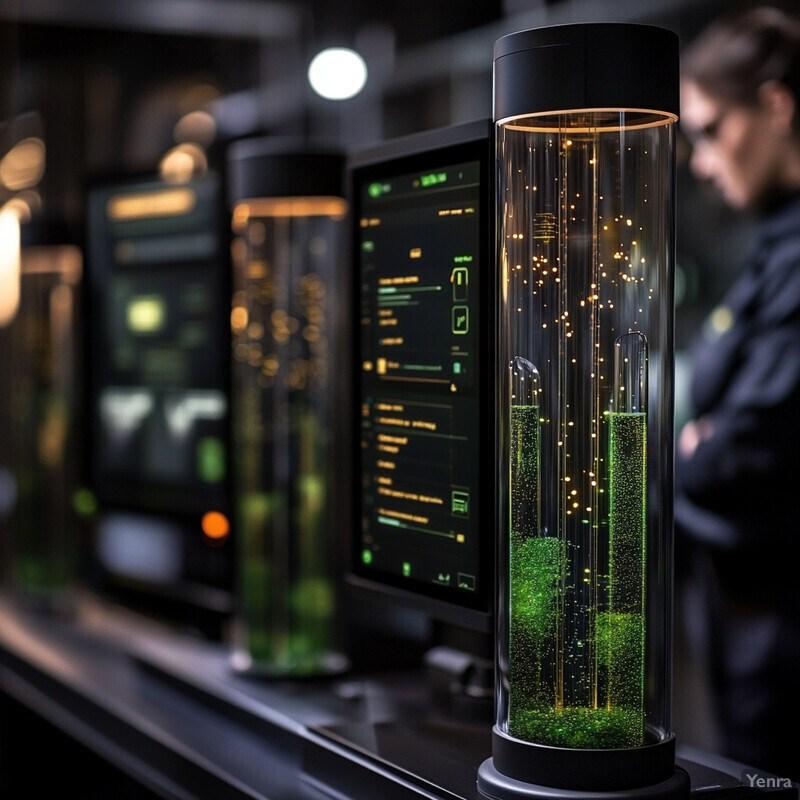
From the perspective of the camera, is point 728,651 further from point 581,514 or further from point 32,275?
point 32,275

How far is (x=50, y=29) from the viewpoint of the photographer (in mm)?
4105

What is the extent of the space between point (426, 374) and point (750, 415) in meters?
0.96

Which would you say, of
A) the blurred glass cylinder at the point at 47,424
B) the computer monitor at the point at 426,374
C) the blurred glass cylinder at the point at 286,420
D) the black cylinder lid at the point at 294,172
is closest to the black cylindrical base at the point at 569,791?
the computer monitor at the point at 426,374

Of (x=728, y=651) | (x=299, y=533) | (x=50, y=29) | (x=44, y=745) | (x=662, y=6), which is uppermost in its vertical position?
(x=50, y=29)

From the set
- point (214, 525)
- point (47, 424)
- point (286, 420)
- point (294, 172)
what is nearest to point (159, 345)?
point (214, 525)

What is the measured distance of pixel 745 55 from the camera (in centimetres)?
238

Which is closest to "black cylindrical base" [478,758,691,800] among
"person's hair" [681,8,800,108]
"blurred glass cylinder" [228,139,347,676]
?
"blurred glass cylinder" [228,139,347,676]

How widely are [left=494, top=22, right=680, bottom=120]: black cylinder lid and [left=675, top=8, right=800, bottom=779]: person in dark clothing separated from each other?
1.11m

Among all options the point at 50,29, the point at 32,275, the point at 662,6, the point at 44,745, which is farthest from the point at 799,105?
the point at 50,29

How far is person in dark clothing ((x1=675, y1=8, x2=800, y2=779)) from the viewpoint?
2.31 meters

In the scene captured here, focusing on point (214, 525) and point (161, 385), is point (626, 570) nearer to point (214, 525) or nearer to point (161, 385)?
point (214, 525)

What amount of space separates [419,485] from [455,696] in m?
0.33

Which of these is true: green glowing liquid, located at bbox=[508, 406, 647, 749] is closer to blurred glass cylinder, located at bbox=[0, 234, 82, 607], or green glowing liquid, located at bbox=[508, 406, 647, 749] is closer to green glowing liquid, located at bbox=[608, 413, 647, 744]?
green glowing liquid, located at bbox=[608, 413, 647, 744]

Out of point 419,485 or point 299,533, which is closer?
point 419,485
